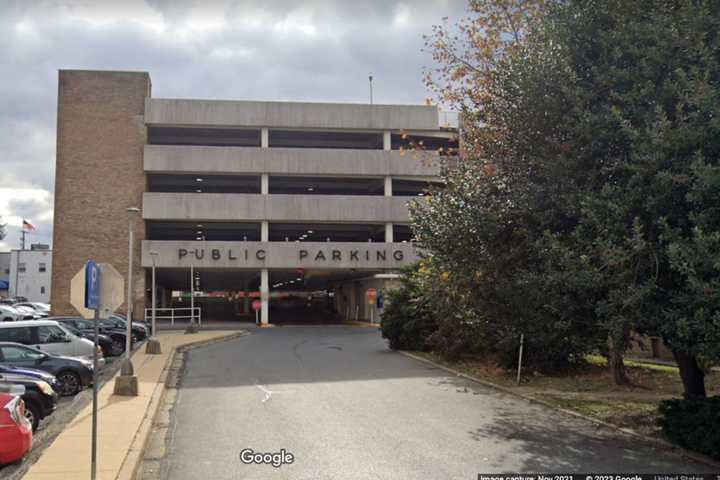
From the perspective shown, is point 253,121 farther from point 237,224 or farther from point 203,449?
point 203,449

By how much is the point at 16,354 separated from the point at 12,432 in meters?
6.98

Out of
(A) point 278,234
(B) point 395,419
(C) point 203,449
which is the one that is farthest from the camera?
(A) point 278,234

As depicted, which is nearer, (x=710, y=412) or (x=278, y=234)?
(x=710, y=412)

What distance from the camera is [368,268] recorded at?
47312 mm

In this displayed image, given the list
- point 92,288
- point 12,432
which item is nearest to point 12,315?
point 12,432

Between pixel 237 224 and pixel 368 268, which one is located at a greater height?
pixel 237 224

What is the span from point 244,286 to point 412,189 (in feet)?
73.8

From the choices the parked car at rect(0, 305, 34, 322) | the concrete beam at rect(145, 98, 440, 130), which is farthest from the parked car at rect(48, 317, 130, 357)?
the concrete beam at rect(145, 98, 440, 130)

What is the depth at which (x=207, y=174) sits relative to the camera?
157 ft

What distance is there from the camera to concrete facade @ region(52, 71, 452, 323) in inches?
1799

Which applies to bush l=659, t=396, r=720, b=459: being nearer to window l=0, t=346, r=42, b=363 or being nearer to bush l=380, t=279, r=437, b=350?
window l=0, t=346, r=42, b=363

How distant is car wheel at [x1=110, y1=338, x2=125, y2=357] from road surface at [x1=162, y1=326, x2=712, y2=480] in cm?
766

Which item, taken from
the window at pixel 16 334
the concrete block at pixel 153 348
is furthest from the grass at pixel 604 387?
the window at pixel 16 334

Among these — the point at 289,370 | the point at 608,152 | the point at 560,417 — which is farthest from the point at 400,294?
the point at 608,152
